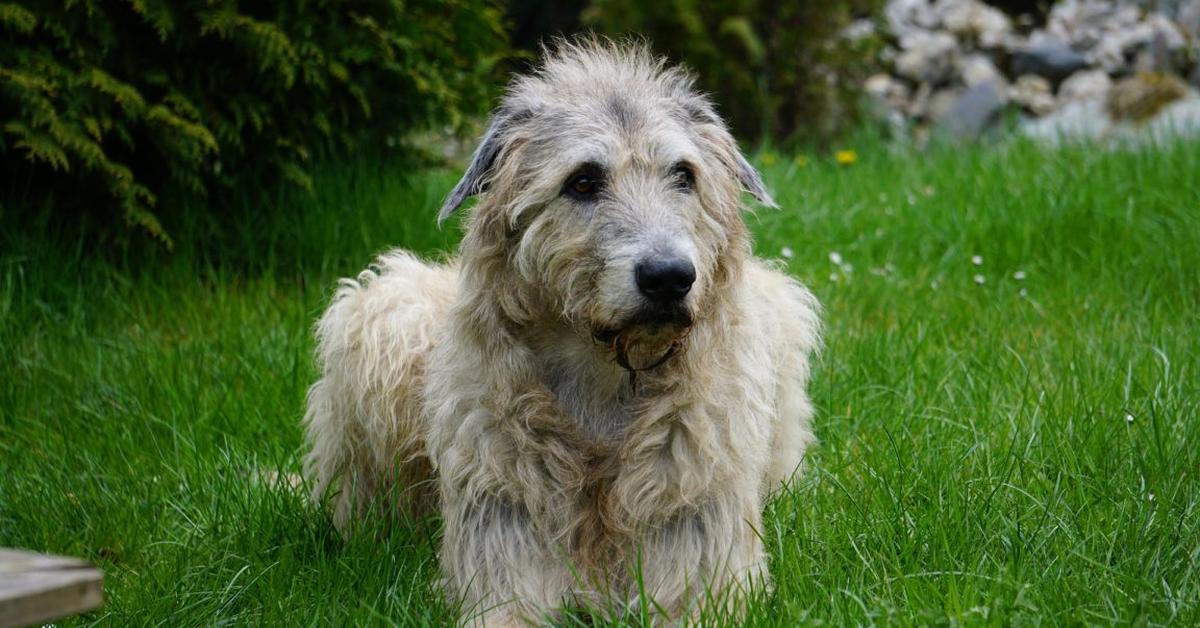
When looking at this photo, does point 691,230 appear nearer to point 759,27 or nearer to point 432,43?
point 432,43

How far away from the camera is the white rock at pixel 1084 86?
10.4 metres

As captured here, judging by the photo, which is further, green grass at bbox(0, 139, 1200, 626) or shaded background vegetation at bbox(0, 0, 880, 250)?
shaded background vegetation at bbox(0, 0, 880, 250)

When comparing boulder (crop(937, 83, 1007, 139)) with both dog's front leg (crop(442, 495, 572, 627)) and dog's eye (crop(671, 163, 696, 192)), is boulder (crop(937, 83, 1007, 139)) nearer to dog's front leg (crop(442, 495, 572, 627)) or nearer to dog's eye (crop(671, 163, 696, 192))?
dog's eye (crop(671, 163, 696, 192))

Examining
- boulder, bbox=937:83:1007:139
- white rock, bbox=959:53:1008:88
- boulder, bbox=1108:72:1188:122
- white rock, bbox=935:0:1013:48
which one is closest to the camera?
boulder, bbox=1108:72:1188:122

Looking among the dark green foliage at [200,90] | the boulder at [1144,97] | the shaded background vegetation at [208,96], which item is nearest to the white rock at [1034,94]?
the boulder at [1144,97]

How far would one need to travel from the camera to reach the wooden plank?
6.03ft

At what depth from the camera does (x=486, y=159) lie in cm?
340

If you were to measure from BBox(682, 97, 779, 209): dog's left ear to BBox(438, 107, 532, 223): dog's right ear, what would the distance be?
1.58 ft

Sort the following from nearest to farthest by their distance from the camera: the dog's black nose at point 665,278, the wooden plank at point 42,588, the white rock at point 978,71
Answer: the wooden plank at point 42,588, the dog's black nose at point 665,278, the white rock at point 978,71

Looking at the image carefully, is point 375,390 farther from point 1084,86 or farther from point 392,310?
point 1084,86

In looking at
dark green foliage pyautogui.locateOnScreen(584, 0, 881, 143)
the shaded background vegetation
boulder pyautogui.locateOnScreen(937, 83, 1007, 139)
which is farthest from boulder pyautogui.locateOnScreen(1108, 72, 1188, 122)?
the shaded background vegetation

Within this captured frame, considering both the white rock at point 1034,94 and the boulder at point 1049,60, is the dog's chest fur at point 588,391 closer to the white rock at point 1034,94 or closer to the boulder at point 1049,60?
the white rock at point 1034,94

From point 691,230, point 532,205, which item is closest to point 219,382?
point 532,205

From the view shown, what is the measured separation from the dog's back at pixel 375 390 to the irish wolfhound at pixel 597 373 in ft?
1.25
